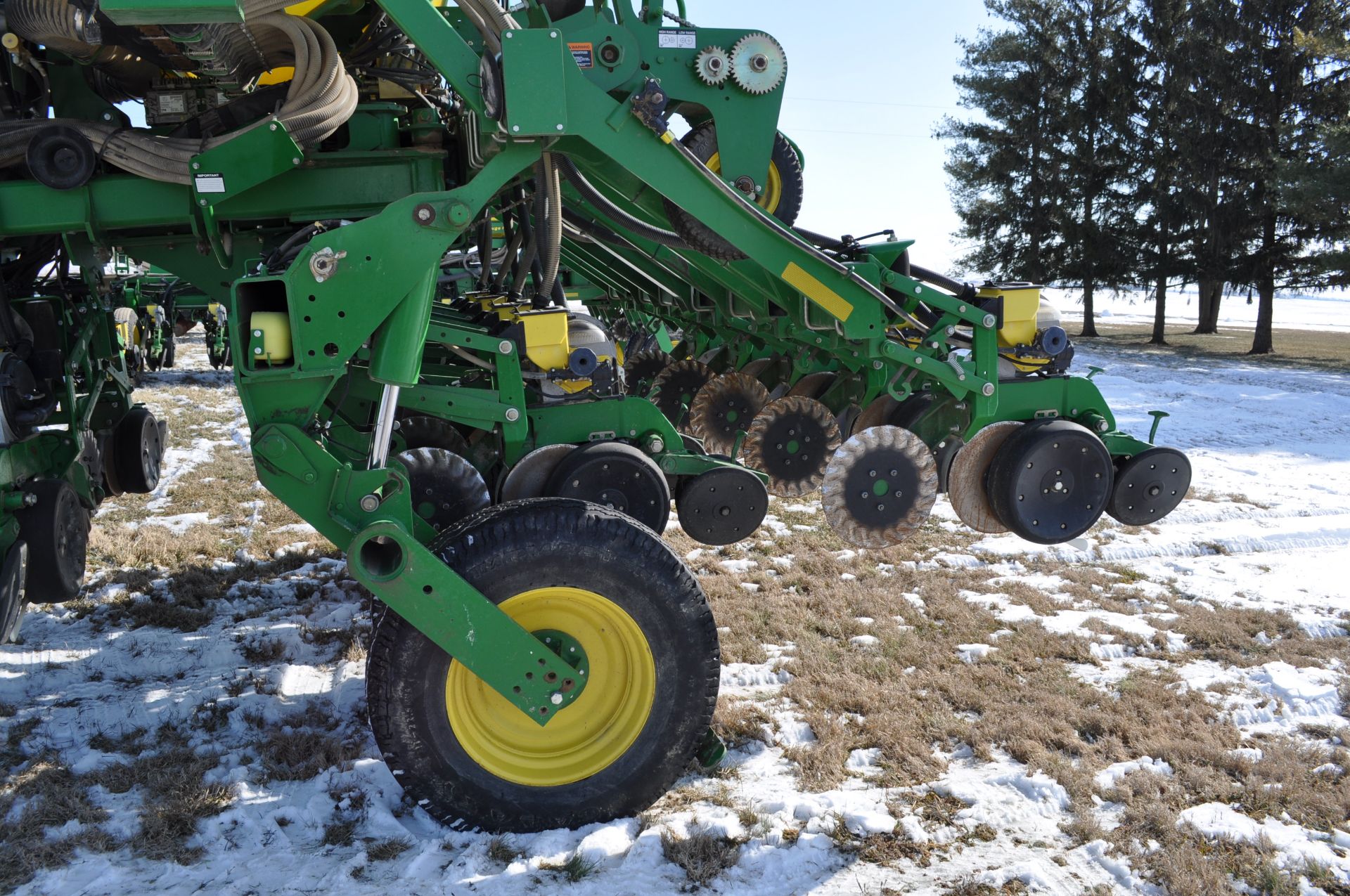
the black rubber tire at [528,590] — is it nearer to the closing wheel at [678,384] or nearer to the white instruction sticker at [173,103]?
the white instruction sticker at [173,103]

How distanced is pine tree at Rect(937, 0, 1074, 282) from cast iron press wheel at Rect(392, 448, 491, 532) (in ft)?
75.2

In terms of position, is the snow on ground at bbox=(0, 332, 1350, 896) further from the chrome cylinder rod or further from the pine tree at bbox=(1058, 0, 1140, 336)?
the pine tree at bbox=(1058, 0, 1140, 336)

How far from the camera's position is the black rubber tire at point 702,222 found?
12.1 feet

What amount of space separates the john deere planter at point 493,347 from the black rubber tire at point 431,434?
2cm

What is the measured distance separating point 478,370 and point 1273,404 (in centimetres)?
1204

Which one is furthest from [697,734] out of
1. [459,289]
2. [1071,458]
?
[459,289]

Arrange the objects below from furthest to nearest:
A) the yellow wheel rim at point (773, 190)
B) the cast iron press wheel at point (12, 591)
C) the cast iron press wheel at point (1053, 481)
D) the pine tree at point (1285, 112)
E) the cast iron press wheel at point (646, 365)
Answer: the pine tree at point (1285, 112), the cast iron press wheel at point (646, 365), the yellow wheel rim at point (773, 190), the cast iron press wheel at point (1053, 481), the cast iron press wheel at point (12, 591)

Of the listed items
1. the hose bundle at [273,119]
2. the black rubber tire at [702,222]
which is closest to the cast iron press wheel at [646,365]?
the black rubber tire at [702,222]

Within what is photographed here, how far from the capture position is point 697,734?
324 cm

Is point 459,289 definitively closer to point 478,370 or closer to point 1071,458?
point 478,370

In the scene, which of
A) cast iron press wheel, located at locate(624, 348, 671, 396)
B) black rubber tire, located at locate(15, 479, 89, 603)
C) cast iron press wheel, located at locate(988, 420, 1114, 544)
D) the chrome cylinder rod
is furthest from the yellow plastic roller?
cast iron press wheel, located at locate(624, 348, 671, 396)

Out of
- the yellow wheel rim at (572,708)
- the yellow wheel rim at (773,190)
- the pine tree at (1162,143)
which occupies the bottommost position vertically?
the yellow wheel rim at (572,708)

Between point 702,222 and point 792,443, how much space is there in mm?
1896

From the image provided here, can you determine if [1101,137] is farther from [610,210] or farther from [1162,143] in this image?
[610,210]
